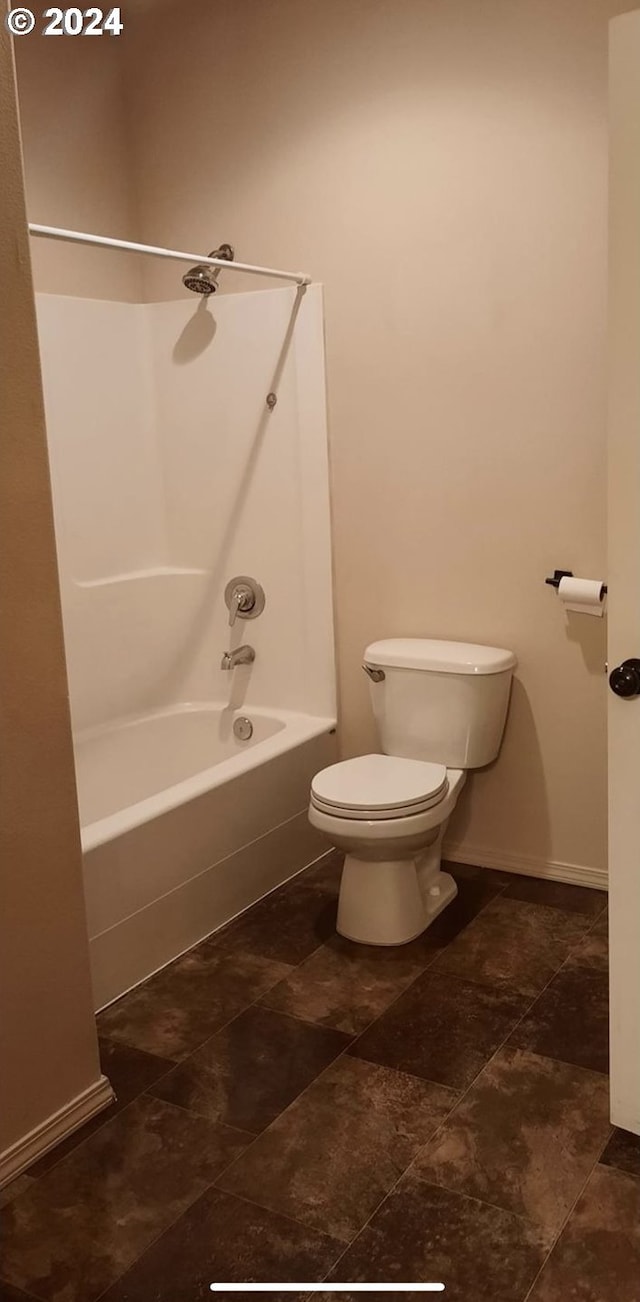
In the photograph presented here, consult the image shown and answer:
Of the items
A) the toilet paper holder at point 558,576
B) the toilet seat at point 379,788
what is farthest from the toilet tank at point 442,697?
the toilet paper holder at point 558,576

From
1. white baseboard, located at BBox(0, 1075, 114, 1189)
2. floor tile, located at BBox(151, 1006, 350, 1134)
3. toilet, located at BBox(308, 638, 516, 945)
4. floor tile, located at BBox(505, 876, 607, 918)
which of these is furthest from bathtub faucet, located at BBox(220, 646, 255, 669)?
white baseboard, located at BBox(0, 1075, 114, 1189)

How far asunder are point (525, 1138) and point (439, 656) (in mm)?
1330

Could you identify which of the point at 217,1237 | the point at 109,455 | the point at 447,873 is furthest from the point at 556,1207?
the point at 109,455

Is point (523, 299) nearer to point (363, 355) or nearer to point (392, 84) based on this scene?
point (363, 355)

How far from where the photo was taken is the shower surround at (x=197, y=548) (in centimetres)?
319

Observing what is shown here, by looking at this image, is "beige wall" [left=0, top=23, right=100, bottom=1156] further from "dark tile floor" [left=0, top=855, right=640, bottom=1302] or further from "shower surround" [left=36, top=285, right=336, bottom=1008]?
"shower surround" [left=36, top=285, right=336, bottom=1008]

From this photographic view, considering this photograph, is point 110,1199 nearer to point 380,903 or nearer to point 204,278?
point 380,903

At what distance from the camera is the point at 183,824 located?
270 centimetres

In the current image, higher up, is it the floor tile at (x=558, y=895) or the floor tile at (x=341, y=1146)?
the floor tile at (x=558, y=895)

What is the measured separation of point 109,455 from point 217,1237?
2.41 meters

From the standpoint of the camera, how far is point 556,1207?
5.91ft

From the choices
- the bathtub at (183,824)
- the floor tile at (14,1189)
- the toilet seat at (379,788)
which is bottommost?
the floor tile at (14,1189)

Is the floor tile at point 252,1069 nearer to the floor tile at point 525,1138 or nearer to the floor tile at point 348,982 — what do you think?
the floor tile at point 348,982

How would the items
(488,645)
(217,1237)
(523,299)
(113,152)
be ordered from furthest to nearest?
(113,152) < (488,645) < (523,299) < (217,1237)
